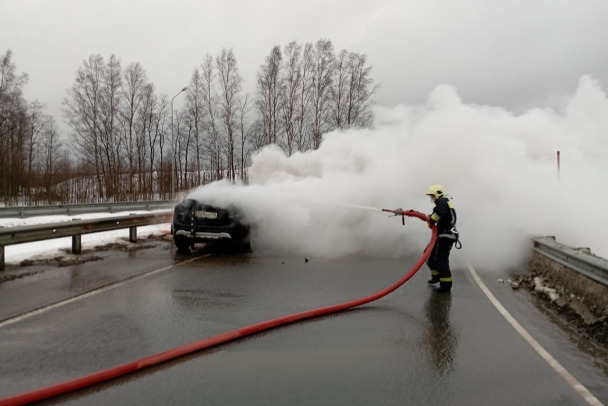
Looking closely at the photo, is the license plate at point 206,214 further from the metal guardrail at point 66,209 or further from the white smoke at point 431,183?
the metal guardrail at point 66,209

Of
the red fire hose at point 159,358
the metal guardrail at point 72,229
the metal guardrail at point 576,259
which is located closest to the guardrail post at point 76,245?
the metal guardrail at point 72,229

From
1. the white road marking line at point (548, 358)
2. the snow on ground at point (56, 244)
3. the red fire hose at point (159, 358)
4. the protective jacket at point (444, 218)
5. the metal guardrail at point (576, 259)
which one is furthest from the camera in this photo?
the snow on ground at point (56, 244)

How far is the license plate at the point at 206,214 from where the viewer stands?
9562 mm

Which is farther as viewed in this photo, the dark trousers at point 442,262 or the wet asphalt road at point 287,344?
the dark trousers at point 442,262

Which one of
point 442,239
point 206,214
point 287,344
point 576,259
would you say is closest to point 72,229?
point 206,214

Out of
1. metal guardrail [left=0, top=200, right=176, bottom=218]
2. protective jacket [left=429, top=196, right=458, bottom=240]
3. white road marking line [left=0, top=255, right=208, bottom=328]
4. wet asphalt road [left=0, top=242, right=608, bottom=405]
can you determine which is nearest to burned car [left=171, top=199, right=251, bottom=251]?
white road marking line [left=0, top=255, right=208, bottom=328]

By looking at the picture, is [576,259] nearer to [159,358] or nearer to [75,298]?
[159,358]

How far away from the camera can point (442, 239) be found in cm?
691

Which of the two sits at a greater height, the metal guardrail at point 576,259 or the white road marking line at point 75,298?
the metal guardrail at point 576,259

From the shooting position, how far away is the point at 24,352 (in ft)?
13.5

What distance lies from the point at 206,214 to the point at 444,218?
5.30 metres

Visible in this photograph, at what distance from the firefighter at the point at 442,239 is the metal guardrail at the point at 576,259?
64.7 inches

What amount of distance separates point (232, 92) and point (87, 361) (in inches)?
1342

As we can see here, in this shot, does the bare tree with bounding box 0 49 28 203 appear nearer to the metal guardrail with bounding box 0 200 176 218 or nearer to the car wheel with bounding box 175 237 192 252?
the metal guardrail with bounding box 0 200 176 218
